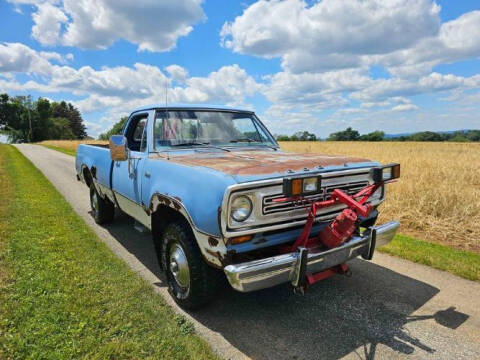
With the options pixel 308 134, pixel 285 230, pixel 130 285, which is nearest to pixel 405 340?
pixel 285 230

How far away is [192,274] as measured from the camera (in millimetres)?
2920

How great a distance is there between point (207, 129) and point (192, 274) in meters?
2.04

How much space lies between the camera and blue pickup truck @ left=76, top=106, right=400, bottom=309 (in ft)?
8.04

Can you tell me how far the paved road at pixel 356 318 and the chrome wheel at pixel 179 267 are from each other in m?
0.29

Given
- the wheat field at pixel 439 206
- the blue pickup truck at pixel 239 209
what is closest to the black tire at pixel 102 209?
the blue pickup truck at pixel 239 209

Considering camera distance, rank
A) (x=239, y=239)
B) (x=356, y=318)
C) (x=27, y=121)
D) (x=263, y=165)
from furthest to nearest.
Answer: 1. (x=27, y=121)
2. (x=356, y=318)
3. (x=263, y=165)
4. (x=239, y=239)

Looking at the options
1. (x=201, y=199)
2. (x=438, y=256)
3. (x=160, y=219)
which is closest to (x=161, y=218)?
(x=160, y=219)

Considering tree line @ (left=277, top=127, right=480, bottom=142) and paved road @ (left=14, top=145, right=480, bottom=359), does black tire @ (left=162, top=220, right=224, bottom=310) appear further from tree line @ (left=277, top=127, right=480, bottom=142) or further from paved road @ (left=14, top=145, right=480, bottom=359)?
tree line @ (left=277, top=127, right=480, bottom=142)

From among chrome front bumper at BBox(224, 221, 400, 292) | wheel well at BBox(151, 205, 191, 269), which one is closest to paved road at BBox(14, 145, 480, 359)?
wheel well at BBox(151, 205, 191, 269)

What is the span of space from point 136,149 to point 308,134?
46.9 meters

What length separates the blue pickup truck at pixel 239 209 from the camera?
2451 millimetres

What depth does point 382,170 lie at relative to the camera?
2.93 meters

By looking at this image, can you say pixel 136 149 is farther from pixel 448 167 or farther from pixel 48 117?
pixel 48 117

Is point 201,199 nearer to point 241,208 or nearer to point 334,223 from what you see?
point 241,208
